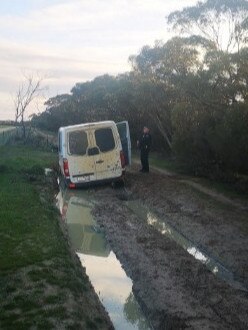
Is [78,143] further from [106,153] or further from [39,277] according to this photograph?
[39,277]

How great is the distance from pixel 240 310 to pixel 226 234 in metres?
4.18

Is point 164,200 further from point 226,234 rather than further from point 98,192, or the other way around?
point 226,234

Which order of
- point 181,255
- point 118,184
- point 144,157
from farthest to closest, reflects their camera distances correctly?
point 144,157 → point 118,184 → point 181,255

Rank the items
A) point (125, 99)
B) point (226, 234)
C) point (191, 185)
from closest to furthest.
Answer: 1. point (226, 234)
2. point (191, 185)
3. point (125, 99)

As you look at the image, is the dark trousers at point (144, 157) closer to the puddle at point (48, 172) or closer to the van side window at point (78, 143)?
the puddle at point (48, 172)

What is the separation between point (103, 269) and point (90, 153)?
8374 mm

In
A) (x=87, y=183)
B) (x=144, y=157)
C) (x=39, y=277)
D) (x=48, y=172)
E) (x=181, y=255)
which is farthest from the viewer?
(x=144, y=157)

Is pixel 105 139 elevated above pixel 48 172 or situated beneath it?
elevated above

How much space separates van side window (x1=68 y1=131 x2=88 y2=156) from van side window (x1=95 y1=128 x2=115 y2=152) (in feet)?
1.42

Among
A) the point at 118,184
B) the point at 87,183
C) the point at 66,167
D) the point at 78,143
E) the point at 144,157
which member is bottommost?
the point at 118,184

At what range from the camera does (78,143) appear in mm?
17125

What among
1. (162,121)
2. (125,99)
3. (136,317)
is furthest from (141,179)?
(125,99)

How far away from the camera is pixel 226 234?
1077cm

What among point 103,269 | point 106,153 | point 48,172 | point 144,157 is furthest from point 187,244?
point 48,172
